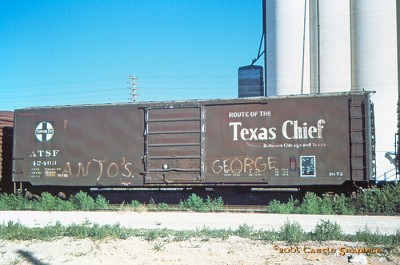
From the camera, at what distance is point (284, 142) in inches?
517

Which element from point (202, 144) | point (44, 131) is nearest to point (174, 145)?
point (202, 144)

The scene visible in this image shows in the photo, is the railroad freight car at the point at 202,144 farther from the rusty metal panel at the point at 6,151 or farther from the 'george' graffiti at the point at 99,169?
the rusty metal panel at the point at 6,151

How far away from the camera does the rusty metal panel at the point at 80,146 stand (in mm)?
14125

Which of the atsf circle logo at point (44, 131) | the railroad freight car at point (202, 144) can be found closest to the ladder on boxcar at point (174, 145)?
the railroad freight car at point (202, 144)

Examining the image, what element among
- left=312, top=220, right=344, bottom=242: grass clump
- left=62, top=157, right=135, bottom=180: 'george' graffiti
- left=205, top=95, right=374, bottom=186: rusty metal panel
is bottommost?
left=312, top=220, right=344, bottom=242: grass clump

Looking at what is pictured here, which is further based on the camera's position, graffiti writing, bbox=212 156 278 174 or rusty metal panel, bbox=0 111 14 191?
rusty metal panel, bbox=0 111 14 191

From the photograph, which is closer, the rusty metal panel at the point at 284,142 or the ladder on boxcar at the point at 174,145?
the rusty metal panel at the point at 284,142

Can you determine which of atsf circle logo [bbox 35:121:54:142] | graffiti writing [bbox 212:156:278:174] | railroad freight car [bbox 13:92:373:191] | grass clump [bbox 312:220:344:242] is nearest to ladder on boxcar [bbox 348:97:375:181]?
railroad freight car [bbox 13:92:373:191]

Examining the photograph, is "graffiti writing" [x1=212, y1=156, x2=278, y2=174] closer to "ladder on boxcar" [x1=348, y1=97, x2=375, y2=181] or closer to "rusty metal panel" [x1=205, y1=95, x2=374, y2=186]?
"rusty metal panel" [x1=205, y1=95, x2=374, y2=186]

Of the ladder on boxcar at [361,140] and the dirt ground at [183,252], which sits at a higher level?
the ladder on boxcar at [361,140]

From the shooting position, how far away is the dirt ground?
685cm

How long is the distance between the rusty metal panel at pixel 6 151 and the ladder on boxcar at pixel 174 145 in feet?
19.7

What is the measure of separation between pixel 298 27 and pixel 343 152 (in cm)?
1137

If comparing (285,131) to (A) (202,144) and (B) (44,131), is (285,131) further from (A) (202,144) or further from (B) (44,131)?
(B) (44,131)
